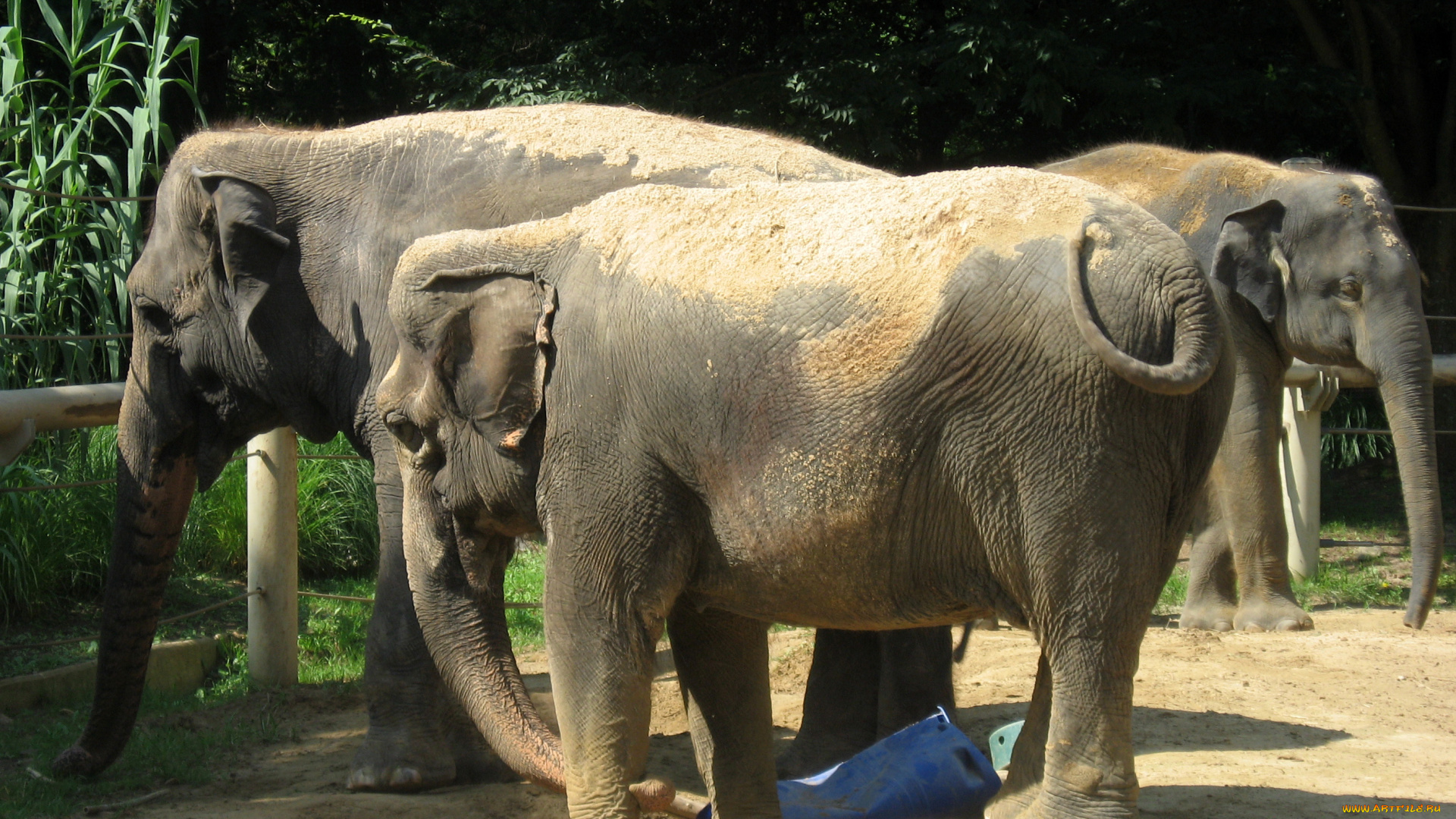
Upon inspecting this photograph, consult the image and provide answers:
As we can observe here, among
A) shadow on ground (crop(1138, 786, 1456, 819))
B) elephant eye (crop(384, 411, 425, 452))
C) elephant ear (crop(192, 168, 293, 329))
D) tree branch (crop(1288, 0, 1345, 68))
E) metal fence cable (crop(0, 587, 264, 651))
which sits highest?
tree branch (crop(1288, 0, 1345, 68))

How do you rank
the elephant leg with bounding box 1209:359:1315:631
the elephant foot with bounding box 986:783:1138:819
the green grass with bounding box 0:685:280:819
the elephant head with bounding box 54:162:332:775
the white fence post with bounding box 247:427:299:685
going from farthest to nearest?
the elephant leg with bounding box 1209:359:1315:631, the white fence post with bounding box 247:427:299:685, the elephant head with bounding box 54:162:332:775, the green grass with bounding box 0:685:280:819, the elephant foot with bounding box 986:783:1138:819

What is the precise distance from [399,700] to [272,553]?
57.2 inches

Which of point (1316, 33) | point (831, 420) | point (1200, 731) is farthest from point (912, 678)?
point (1316, 33)

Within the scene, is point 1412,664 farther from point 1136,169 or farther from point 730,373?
point 730,373

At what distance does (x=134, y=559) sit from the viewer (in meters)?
4.53

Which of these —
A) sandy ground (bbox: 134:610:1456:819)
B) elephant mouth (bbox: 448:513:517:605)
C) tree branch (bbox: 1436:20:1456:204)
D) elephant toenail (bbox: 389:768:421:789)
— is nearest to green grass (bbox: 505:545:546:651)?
sandy ground (bbox: 134:610:1456:819)

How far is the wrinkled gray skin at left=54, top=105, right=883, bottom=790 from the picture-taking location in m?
4.20

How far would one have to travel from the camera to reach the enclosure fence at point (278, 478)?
427 cm

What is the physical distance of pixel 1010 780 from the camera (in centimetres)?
293

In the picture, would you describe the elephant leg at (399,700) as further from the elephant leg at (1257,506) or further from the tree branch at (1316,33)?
the tree branch at (1316,33)

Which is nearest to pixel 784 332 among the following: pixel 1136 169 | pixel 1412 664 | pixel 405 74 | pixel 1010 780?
pixel 1010 780

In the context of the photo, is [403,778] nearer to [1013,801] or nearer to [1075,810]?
[1013,801]

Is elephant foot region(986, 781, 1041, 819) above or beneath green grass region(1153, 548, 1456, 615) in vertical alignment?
beneath

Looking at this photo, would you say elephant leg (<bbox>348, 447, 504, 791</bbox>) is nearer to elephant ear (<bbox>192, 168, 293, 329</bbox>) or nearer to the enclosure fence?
elephant ear (<bbox>192, 168, 293, 329</bbox>)
